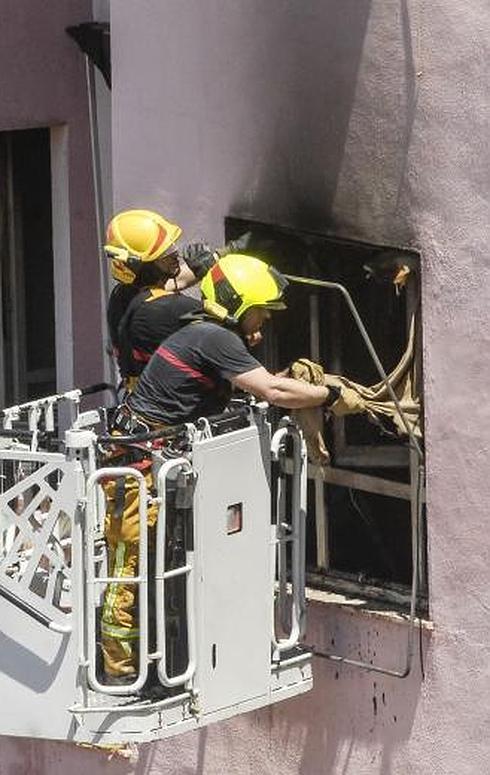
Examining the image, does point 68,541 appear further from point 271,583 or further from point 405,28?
point 405,28

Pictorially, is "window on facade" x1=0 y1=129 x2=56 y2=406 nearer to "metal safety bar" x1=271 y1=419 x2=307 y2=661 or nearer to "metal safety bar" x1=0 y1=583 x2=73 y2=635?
"metal safety bar" x1=271 y1=419 x2=307 y2=661

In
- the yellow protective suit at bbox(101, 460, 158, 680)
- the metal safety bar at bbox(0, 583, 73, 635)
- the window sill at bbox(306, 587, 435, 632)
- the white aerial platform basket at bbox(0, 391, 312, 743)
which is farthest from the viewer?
the window sill at bbox(306, 587, 435, 632)

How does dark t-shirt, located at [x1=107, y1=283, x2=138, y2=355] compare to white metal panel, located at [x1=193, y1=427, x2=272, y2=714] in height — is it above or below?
above

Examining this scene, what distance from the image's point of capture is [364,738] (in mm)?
9852

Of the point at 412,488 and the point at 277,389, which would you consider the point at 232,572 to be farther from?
the point at 412,488

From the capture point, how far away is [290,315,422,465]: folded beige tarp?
9.32 metres

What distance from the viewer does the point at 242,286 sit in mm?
8906

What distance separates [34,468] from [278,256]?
1514 millimetres

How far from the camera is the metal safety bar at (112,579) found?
8.45 metres

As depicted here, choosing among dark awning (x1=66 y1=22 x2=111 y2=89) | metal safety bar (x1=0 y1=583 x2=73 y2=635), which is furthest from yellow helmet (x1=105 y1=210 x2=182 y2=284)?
dark awning (x1=66 y1=22 x2=111 y2=89)

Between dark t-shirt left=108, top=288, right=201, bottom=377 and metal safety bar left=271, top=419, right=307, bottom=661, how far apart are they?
672 mm

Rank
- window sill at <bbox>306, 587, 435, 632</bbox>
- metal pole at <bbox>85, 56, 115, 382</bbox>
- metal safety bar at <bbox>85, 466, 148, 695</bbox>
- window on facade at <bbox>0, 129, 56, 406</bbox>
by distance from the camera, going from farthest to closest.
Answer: window on facade at <bbox>0, 129, 56, 406</bbox>
metal pole at <bbox>85, 56, 115, 382</bbox>
window sill at <bbox>306, 587, 435, 632</bbox>
metal safety bar at <bbox>85, 466, 148, 695</bbox>

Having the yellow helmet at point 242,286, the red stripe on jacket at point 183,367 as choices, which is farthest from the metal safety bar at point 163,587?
the yellow helmet at point 242,286

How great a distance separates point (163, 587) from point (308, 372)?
4.04 feet
